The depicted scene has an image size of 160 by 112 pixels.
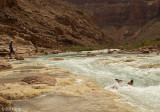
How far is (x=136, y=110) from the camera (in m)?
4.30

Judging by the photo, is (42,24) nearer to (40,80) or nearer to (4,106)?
(40,80)

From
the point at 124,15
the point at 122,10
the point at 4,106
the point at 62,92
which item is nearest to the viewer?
the point at 4,106

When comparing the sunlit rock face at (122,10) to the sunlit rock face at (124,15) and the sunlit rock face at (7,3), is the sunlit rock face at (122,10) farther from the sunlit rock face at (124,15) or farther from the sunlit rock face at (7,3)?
the sunlit rock face at (7,3)

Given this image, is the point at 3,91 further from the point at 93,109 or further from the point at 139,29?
the point at 139,29

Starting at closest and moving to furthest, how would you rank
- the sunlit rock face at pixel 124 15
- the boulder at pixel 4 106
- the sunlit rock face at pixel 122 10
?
the boulder at pixel 4 106 → the sunlit rock face at pixel 124 15 → the sunlit rock face at pixel 122 10

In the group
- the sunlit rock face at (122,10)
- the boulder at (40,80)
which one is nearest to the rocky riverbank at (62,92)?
the boulder at (40,80)

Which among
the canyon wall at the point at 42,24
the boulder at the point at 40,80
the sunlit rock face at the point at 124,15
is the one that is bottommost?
the boulder at the point at 40,80

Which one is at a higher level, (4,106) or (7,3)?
(7,3)

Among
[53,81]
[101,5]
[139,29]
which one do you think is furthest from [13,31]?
[101,5]

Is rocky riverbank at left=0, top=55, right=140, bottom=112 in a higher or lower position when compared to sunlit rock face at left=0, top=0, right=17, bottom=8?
lower

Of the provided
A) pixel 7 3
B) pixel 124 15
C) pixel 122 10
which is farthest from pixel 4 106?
pixel 122 10

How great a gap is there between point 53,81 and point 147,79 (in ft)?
15.8

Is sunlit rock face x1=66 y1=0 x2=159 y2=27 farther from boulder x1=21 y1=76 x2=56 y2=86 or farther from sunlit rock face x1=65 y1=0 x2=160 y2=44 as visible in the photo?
boulder x1=21 y1=76 x2=56 y2=86

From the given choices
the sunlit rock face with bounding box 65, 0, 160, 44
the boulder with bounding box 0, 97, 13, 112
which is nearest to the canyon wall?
the boulder with bounding box 0, 97, 13, 112
